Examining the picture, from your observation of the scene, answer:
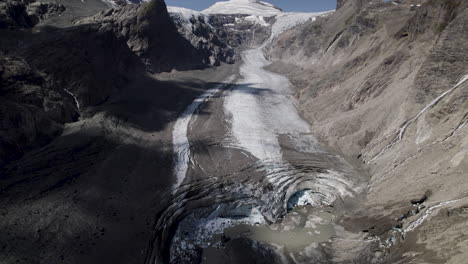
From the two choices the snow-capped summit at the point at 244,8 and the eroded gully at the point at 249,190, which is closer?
the eroded gully at the point at 249,190

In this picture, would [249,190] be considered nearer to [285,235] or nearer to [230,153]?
[285,235]

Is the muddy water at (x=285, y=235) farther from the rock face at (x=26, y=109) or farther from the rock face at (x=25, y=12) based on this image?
the rock face at (x=25, y=12)

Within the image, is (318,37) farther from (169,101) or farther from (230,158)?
(230,158)

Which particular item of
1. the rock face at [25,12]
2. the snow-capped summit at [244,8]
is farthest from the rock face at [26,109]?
the snow-capped summit at [244,8]

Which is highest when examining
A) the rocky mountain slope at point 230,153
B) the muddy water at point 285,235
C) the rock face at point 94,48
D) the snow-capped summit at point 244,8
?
the snow-capped summit at point 244,8

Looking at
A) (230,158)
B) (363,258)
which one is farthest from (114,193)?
(363,258)

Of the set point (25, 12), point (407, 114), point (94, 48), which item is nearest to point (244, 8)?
point (25, 12)

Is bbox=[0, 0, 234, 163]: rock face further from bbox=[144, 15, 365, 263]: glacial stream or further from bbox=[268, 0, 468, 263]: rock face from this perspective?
bbox=[268, 0, 468, 263]: rock face
